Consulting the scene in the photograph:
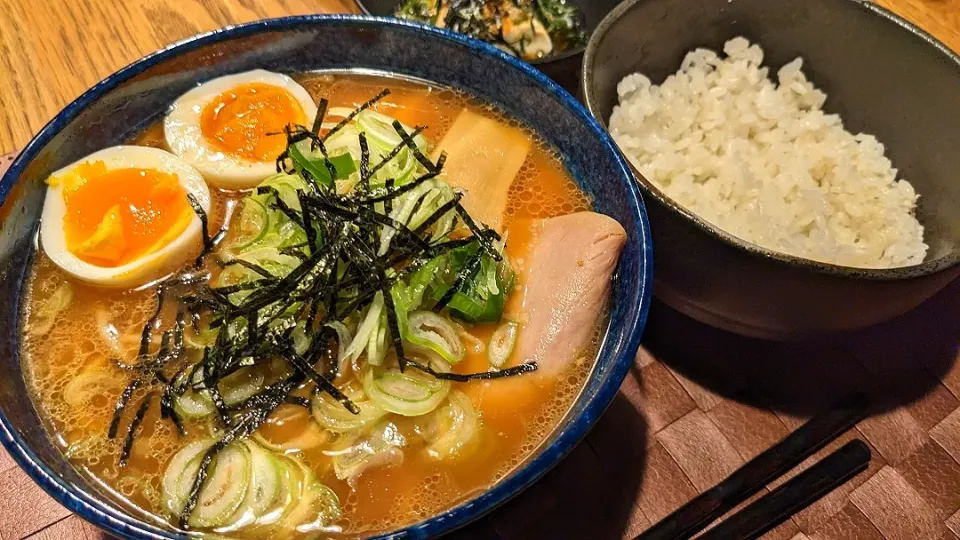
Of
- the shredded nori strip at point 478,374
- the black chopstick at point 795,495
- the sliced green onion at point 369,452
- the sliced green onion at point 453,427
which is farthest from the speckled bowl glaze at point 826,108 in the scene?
the sliced green onion at point 369,452

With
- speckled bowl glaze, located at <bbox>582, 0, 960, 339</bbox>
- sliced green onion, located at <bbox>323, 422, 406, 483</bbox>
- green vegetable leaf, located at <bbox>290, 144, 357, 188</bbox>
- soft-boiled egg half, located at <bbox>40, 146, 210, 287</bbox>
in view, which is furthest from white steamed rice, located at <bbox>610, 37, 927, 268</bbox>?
soft-boiled egg half, located at <bbox>40, 146, 210, 287</bbox>

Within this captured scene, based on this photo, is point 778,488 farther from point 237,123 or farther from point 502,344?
point 237,123

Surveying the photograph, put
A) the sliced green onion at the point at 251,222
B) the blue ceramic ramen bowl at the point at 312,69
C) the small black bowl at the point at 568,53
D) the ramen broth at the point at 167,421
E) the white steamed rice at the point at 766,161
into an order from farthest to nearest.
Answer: the small black bowl at the point at 568,53 < the white steamed rice at the point at 766,161 < the sliced green onion at the point at 251,222 < the ramen broth at the point at 167,421 < the blue ceramic ramen bowl at the point at 312,69

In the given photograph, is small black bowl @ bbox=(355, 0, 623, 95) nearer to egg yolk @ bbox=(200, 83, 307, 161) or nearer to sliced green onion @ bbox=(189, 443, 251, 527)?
egg yolk @ bbox=(200, 83, 307, 161)

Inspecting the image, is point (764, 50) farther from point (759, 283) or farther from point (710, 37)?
point (759, 283)

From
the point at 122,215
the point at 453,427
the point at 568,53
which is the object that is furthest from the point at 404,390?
the point at 568,53

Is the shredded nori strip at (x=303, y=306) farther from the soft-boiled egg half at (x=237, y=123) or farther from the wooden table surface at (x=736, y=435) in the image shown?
the wooden table surface at (x=736, y=435)
